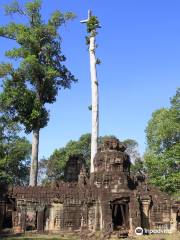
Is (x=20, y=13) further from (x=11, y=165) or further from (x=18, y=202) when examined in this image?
(x=11, y=165)

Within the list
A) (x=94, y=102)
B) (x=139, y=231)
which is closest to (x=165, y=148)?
(x=94, y=102)

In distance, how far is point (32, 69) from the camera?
2652 centimetres

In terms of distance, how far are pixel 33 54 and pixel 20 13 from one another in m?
3.27

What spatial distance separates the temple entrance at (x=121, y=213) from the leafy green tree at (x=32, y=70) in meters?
6.80

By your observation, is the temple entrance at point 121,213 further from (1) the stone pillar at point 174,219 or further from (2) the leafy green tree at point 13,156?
(2) the leafy green tree at point 13,156

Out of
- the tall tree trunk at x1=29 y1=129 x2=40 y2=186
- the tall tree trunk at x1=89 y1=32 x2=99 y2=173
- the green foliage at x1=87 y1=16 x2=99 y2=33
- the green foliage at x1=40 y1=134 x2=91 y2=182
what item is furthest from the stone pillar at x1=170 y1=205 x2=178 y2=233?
the green foliage at x1=40 y1=134 x2=91 y2=182

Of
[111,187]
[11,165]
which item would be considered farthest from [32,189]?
[11,165]

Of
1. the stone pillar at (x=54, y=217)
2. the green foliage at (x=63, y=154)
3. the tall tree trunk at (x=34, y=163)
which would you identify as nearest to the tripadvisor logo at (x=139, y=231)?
the stone pillar at (x=54, y=217)

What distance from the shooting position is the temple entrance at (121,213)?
22031mm

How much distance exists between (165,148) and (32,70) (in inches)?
561

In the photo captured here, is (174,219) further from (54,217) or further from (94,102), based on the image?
(94,102)

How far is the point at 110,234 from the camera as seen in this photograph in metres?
20.3

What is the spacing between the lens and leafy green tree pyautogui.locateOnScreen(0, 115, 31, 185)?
41.1 metres

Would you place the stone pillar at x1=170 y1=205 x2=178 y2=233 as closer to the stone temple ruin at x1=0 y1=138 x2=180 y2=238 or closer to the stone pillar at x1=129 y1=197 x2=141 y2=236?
the stone temple ruin at x1=0 y1=138 x2=180 y2=238
